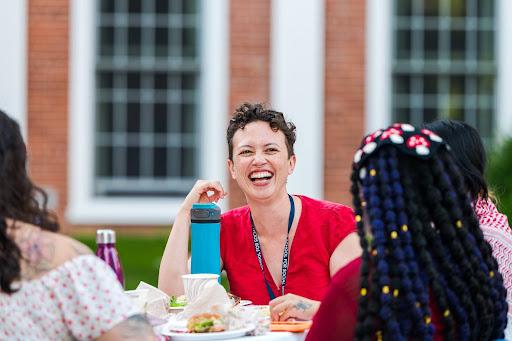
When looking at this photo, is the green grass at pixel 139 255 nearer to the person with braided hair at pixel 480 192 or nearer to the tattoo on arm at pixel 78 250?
the person with braided hair at pixel 480 192

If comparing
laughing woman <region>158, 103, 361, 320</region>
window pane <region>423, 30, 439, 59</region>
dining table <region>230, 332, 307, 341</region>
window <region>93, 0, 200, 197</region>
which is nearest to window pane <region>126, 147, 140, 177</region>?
window <region>93, 0, 200, 197</region>

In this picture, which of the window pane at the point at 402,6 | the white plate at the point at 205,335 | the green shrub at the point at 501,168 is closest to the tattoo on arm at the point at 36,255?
the white plate at the point at 205,335

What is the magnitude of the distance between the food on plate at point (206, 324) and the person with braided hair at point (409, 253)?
0.35 metres

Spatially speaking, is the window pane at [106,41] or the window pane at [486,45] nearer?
the window pane at [106,41]

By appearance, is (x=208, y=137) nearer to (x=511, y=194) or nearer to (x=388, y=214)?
(x=511, y=194)

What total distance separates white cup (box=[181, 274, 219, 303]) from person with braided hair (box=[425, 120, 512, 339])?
89 centimetres

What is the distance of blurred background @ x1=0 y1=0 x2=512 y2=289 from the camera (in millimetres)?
9438

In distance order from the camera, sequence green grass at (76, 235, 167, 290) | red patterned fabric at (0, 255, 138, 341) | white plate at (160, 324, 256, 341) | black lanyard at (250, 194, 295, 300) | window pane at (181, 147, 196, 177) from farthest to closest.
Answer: window pane at (181, 147, 196, 177) → green grass at (76, 235, 167, 290) → black lanyard at (250, 194, 295, 300) → white plate at (160, 324, 256, 341) → red patterned fabric at (0, 255, 138, 341)

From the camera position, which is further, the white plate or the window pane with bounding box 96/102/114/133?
the window pane with bounding box 96/102/114/133

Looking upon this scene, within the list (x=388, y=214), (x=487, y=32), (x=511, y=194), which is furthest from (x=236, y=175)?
(x=487, y=32)

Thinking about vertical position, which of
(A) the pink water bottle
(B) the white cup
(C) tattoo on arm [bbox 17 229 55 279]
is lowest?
(B) the white cup

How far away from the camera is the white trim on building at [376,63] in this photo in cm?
955

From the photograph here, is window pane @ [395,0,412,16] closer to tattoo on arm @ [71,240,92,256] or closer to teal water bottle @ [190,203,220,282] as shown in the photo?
teal water bottle @ [190,203,220,282]

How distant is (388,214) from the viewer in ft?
8.39
